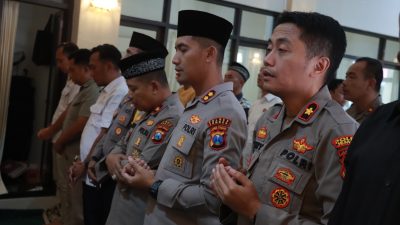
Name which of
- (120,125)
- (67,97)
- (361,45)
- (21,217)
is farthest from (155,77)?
(361,45)

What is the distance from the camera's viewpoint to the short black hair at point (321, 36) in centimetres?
124

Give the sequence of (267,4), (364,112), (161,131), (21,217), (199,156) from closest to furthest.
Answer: (199,156) < (161,131) < (364,112) < (21,217) < (267,4)

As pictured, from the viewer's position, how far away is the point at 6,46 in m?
4.16

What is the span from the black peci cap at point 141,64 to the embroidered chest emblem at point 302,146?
45.6 inches

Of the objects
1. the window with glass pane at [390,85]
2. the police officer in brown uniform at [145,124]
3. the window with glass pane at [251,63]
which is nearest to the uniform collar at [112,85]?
the police officer in brown uniform at [145,124]

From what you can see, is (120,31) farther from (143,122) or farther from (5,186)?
(143,122)

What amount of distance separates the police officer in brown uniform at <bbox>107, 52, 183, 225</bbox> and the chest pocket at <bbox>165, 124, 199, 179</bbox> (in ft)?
0.93

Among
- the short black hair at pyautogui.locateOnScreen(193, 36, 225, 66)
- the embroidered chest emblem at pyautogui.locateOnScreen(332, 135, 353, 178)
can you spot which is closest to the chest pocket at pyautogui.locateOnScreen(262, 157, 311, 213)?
the embroidered chest emblem at pyautogui.locateOnScreen(332, 135, 353, 178)

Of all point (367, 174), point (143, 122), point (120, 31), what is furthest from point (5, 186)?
point (367, 174)

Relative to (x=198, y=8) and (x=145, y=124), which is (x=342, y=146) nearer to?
(x=145, y=124)

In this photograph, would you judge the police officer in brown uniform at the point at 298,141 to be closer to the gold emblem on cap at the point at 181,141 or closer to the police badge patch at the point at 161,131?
the gold emblem on cap at the point at 181,141

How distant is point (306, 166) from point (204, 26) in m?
0.90

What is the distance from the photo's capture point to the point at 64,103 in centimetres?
398

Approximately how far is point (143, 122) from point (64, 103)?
209 cm
